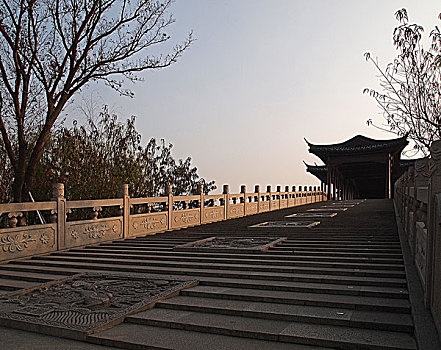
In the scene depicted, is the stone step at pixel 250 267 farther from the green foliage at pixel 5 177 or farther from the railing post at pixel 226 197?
the railing post at pixel 226 197

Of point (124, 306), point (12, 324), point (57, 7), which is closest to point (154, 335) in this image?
point (124, 306)

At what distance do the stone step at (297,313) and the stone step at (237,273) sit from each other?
29.5 inches

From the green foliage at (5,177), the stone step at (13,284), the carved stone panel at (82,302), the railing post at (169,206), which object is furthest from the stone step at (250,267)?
the green foliage at (5,177)

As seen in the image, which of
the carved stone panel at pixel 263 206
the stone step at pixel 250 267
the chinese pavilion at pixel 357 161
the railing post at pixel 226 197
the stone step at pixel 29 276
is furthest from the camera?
the chinese pavilion at pixel 357 161

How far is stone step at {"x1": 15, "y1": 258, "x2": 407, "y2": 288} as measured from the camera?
4.11 metres

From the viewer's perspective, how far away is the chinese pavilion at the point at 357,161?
2311cm

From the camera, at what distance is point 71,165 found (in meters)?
10.4

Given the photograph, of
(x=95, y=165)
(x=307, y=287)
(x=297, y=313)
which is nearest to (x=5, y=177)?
(x=95, y=165)

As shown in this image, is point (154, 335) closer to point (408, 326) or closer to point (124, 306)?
point (124, 306)

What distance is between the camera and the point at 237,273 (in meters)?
4.63

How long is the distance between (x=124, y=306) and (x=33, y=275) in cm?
206

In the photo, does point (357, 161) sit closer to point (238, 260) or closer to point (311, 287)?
point (238, 260)

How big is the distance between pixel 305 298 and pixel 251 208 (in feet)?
34.0

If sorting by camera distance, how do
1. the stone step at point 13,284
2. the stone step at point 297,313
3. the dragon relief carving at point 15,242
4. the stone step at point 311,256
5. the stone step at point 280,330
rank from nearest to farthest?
the stone step at point 280,330 → the stone step at point 297,313 → the stone step at point 13,284 → the stone step at point 311,256 → the dragon relief carving at point 15,242
